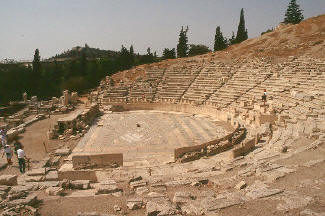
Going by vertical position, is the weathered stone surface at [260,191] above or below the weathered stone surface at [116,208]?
above

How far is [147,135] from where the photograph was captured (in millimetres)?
18594

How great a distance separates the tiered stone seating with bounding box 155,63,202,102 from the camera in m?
29.8

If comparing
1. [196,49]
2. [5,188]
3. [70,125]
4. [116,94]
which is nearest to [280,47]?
[116,94]

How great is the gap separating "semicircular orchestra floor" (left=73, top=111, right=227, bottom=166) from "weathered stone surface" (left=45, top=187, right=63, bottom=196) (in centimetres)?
540

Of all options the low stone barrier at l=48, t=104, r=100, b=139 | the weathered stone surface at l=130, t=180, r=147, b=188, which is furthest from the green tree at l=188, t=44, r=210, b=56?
the weathered stone surface at l=130, t=180, r=147, b=188

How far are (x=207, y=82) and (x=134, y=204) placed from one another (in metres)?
24.4

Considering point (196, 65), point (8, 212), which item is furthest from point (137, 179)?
point (196, 65)

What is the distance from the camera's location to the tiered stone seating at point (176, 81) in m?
29.8

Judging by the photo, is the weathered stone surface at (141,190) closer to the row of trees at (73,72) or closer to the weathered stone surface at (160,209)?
the weathered stone surface at (160,209)

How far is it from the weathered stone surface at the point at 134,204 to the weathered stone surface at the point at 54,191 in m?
2.10

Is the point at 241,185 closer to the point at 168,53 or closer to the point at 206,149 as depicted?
the point at 206,149

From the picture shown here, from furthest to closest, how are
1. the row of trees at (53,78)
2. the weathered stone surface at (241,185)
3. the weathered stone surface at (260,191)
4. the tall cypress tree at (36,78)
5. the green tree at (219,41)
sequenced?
the green tree at (219,41) → the tall cypress tree at (36,78) → the row of trees at (53,78) → the weathered stone surface at (241,185) → the weathered stone surface at (260,191)

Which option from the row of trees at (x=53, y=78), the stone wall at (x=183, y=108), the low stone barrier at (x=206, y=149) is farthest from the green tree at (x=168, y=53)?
the low stone barrier at (x=206, y=149)

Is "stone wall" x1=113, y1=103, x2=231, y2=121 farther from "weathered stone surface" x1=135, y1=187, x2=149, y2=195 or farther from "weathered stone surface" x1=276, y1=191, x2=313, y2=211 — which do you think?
"weathered stone surface" x1=276, y1=191, x2=313, y2=211
